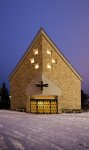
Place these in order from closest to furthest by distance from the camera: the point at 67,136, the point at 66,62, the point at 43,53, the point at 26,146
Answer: the point at 26,146 < the point at 67,136 < the point at 43,53 < the point at 66,62

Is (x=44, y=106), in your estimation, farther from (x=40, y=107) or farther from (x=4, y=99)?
(x=4, y=99)

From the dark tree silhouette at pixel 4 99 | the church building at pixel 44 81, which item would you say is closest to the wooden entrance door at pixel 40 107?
the church building at pixel 44 81

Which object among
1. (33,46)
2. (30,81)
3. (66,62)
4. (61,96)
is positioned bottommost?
(61,96)

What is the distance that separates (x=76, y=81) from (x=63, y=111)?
5.24m

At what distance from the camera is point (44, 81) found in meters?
33.7

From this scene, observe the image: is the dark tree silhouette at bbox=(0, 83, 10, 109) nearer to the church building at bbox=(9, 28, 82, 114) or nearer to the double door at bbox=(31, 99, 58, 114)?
the church building at bbox=(9, 28, 82, 114)

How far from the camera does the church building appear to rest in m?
34.0

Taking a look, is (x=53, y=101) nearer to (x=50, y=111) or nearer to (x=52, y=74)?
(x=50, y=111)

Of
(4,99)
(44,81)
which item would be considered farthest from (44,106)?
(4,99)

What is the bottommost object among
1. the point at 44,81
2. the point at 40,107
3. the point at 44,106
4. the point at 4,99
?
the point at 40,107

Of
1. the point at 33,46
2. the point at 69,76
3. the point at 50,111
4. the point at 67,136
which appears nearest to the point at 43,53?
the point at 33,46

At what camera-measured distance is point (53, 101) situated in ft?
113

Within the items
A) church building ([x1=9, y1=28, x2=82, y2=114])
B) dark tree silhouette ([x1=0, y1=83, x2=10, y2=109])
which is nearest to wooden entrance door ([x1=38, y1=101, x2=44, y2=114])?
church building ([x1=9, y1=28, x2=82, y2=114])

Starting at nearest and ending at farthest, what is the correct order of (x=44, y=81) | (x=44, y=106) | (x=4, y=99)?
(x=44, y=81) → (x=44, y=106) → (x=4, y=99)
